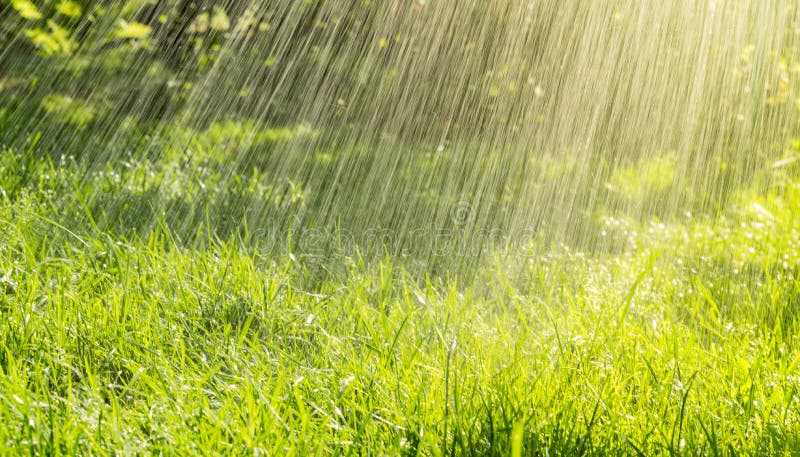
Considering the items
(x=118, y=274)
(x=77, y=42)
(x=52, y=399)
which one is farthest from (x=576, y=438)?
(x=77, y=42)

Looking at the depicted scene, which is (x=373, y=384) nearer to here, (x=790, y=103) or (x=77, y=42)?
(x=77, y=42)

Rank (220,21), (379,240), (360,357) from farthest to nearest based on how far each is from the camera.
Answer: (220,21) < (379,240) < (360,357)

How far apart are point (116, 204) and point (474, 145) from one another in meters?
1.88

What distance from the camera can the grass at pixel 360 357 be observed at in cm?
169

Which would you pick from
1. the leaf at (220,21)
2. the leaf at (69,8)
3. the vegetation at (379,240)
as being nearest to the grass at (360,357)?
the vegetation at (379,240)

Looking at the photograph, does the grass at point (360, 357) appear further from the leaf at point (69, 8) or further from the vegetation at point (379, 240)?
the leaf at point (69, 8)

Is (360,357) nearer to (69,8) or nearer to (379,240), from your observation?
(379,240)

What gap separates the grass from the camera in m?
1.69

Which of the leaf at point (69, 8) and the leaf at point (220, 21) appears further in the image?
the leaf at point (220, 21)

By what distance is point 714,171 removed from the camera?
15.9ft

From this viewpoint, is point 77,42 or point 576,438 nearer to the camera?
point 576,438

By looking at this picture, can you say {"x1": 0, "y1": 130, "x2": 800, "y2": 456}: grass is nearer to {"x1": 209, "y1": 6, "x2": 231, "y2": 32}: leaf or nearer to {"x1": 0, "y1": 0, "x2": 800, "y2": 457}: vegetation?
{"x1": 0, "y1": 0, "x2": 800, "y2": 457}: vegetation

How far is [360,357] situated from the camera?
2133 mm

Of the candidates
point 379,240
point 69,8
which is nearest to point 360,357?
point 379,240
